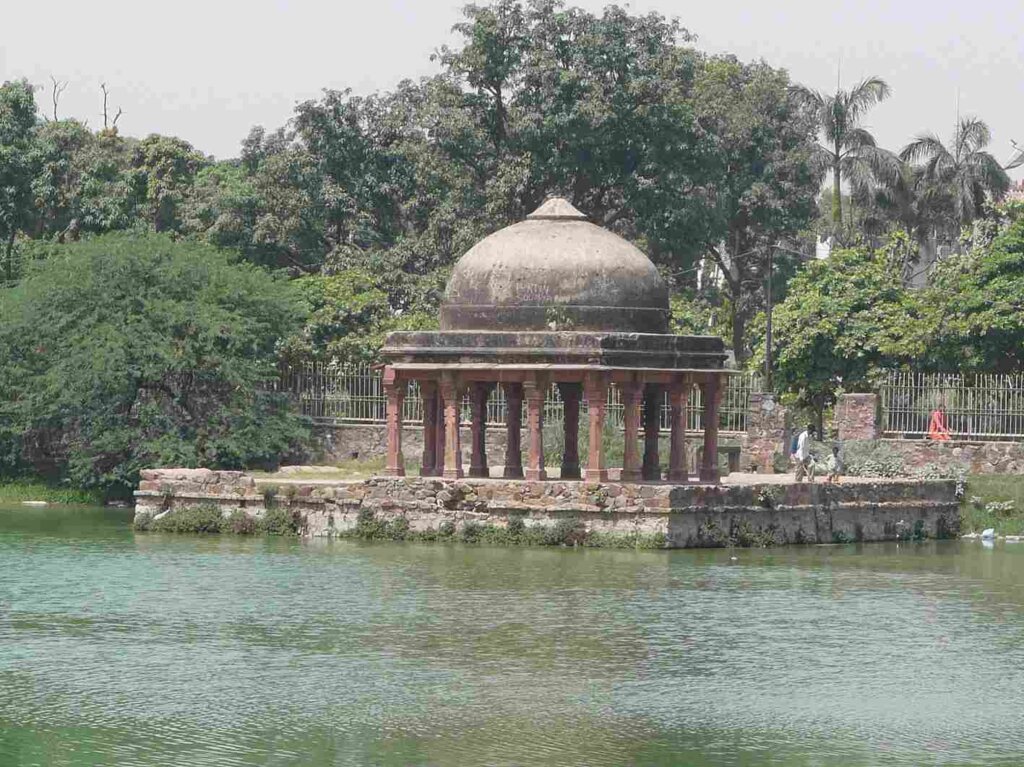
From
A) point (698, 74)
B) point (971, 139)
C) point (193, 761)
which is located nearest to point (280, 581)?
point (193, 761)

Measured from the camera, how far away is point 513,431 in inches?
1340

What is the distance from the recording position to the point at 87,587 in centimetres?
2703

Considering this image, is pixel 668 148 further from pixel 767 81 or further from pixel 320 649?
pixel 320 649

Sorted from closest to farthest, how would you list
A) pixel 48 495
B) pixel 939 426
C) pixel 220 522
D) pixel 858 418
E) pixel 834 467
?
pixel 220 522 → pixel 834 467 → pixel 939 426 → pixel 858 418 → pixel 48 495

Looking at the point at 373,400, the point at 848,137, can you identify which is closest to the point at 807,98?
the point at 848,137

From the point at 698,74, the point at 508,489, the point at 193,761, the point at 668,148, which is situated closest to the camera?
the point at 193,761

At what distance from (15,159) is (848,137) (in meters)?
21.3

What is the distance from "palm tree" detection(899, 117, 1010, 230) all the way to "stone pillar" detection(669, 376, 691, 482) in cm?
2586

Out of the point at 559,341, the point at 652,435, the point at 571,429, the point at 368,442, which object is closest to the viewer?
the point at 559,341

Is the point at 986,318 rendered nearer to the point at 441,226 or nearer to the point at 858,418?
the point at 858,418

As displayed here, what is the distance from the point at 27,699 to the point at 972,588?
12.3m

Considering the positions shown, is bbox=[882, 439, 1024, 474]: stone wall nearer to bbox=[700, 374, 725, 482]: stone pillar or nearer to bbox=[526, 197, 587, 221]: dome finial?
bbox=[700, 374, 725, 482]: stone pillar

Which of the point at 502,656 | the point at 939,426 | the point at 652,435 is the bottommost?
the point at 502,656

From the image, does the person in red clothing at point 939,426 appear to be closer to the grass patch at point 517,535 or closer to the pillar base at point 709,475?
the pillar base at point 709,475
